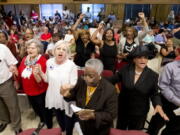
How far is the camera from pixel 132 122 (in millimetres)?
1979

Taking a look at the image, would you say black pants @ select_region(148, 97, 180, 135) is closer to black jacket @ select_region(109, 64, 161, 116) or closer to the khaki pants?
black jacket @ select_region(109, 64, 161, 116)

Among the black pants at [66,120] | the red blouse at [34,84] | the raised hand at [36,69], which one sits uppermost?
the raised hand at [36,69]

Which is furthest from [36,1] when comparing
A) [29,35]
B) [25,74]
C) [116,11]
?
[116,11]

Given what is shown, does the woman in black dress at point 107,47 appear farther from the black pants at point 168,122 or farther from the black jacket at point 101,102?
the black jacket at point 101,102

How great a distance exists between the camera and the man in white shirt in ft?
6.53

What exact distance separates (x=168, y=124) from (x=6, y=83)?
2142 millimetres

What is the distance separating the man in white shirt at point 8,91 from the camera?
1989 mm

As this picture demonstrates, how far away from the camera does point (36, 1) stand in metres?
2.92

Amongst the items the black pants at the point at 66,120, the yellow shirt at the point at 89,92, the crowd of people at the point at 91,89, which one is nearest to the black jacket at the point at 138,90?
the crowd of people at the point at 91,89

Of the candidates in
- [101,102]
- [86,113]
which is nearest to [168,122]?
[101,102]

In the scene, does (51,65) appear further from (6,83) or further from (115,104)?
(115,104)

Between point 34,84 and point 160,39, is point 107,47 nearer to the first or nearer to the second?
point 34,84

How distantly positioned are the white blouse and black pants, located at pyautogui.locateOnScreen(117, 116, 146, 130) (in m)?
0.69

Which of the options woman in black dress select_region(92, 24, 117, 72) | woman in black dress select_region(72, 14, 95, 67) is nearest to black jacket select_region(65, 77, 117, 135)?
woman in black dress select_region(72, 14, 95, 67)
